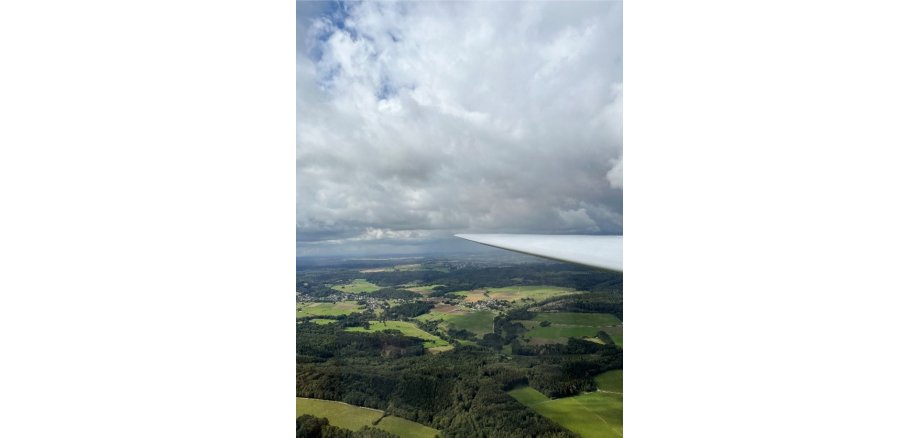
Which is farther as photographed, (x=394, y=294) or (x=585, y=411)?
(x=394, y=294)

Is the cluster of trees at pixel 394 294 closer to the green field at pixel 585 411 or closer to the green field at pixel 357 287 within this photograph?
the green field at pixel 357 287

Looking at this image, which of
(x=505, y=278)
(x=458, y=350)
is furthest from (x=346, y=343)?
(x=505, y=278)

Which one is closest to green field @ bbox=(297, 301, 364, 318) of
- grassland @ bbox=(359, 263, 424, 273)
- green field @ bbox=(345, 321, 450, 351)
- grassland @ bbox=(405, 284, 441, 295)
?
green field @ bbox=(345, 321, 450, 351)

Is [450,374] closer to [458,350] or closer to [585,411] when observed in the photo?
[458,350]

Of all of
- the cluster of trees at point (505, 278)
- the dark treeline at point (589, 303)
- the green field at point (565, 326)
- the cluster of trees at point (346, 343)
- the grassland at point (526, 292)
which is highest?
the cluster of trees at point (505, 278)

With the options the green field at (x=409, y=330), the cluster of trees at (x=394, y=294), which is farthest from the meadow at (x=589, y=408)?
the cluster of trees at (x=394, y=294)
